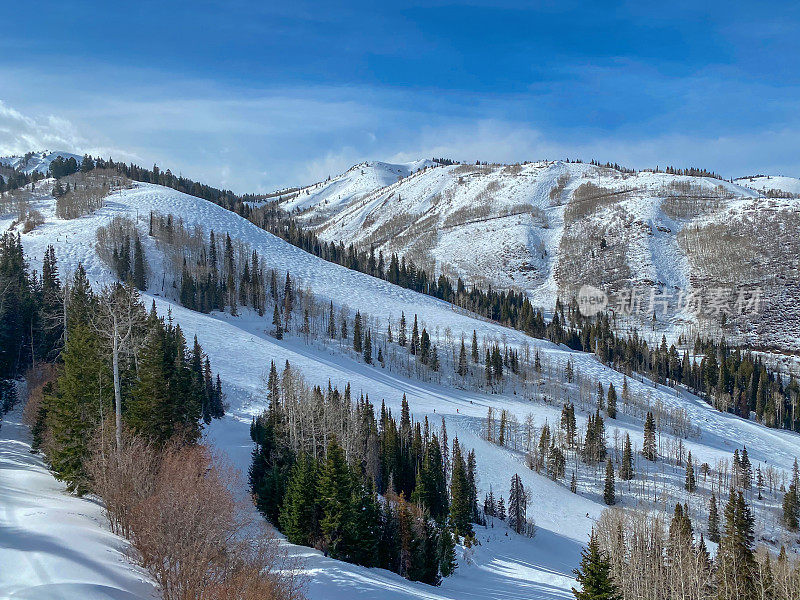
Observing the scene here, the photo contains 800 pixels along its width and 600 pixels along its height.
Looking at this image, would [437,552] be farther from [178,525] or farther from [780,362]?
[780,362]

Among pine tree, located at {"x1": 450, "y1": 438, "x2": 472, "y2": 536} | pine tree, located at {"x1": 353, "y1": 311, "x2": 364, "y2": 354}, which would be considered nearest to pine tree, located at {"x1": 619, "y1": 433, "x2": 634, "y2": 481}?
pine tree, located at {"x1": 450, "y1": 438, "x2": 472, "y2": 536}

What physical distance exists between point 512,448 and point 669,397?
56.6 meters

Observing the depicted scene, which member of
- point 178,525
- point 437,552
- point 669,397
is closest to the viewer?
point 178,525

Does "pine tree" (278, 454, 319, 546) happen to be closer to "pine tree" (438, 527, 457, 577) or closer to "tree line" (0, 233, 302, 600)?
"tree line" (0, 233, 302, 600)

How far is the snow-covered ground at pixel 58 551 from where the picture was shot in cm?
1523

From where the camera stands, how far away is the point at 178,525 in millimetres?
19188

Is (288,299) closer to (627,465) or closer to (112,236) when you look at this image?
(112,236)

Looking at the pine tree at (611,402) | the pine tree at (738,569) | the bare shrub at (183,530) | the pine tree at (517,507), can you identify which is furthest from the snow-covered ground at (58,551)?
the pine tree at (611,402)

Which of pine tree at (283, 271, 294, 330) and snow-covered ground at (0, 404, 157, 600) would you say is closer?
snow-covered ground at (0, 404, 157, 600)

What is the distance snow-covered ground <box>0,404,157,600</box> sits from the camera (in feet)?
50.0

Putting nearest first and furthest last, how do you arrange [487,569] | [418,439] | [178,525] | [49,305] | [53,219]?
[178,525] < [487,569] < [49,305] < [418,439] < [53,219]

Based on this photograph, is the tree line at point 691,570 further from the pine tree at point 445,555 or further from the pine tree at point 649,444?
the pine tree at point 649,444

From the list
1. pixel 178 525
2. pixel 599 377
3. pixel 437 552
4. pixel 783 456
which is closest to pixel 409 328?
pixel 599 377

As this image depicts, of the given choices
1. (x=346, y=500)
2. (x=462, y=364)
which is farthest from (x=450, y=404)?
(x=346, y=500)
